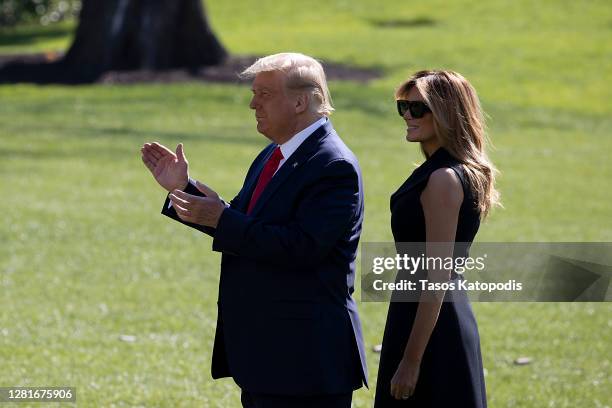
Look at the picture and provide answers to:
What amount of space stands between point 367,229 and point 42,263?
4.07m

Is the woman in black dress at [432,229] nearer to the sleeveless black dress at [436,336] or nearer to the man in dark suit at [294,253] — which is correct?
the sleeveless black dress at [436,336]

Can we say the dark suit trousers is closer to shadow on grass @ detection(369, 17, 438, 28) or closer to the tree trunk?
the tree trunk

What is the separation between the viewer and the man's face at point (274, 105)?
4148mm

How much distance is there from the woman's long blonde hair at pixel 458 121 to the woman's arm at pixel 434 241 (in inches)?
5.3

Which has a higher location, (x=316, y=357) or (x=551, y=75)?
(x=316, y=357)

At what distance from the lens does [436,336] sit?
436 centimetres

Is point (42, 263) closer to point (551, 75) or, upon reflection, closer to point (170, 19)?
point (170, 19)

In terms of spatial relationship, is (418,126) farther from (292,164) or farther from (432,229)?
(292,164)

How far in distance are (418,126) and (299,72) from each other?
59 cm

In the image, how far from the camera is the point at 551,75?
96.8 ft

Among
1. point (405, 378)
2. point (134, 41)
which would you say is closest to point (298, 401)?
point (405, 378)

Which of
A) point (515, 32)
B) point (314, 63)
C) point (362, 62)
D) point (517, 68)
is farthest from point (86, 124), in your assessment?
point (515, 32)

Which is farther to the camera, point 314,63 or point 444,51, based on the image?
point 444,51

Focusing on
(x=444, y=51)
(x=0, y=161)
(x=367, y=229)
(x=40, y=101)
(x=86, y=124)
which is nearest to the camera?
(x=367, y=229)
